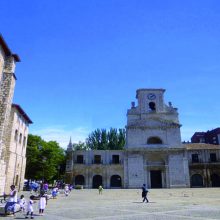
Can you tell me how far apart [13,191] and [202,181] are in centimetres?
4183

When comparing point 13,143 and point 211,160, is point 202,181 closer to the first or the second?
point 211,160

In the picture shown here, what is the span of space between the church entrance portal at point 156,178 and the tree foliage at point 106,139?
14.4 metres

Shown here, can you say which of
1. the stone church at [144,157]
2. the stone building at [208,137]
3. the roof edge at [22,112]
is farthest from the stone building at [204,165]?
the roof edge at [22,112]

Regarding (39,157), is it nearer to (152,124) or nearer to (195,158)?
(152,124)

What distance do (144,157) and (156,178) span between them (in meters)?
4.40

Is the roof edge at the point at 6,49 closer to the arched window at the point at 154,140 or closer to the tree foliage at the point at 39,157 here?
the tree foliage at the point at 39,157

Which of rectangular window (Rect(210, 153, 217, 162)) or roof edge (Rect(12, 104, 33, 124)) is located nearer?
roof edge (Rect(12, 104, 33, 124))

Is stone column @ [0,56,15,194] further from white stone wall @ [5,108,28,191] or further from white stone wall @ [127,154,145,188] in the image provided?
white stone wall @ [127,154,145,188]

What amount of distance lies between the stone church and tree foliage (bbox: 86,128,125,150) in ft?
35.5

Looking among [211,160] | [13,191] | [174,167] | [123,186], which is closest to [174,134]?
[174,167]

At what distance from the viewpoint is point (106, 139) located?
5941 cm

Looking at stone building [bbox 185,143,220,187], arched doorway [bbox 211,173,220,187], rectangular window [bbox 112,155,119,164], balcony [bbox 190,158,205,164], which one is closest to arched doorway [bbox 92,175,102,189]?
rectangular window [bbox 112,155,119,164]

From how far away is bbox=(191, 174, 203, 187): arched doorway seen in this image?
46.5m

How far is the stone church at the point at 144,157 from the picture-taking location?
4438 centimetres
